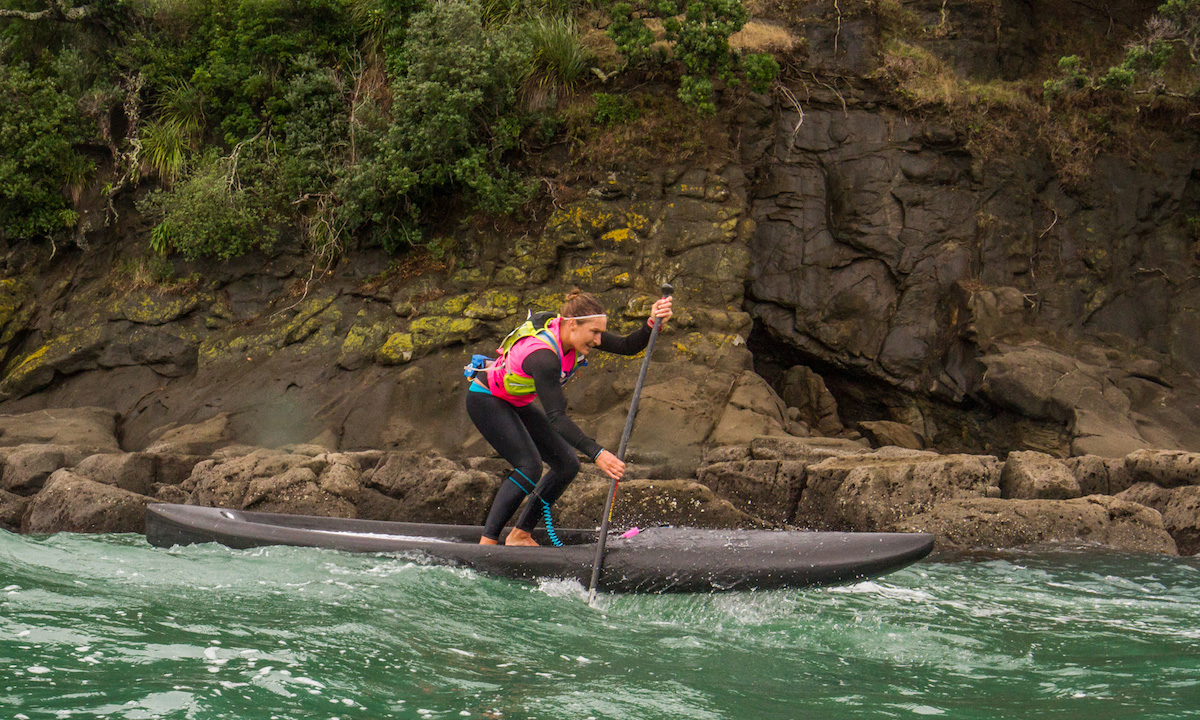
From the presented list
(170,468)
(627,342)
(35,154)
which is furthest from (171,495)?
(35,154)

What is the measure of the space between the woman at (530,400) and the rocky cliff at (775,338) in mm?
2182

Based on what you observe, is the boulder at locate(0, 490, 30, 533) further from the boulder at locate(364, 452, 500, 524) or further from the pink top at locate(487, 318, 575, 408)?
the pink top at locate(487, 318, 575, 408)

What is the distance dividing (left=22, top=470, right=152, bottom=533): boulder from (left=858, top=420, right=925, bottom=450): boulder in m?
7.98

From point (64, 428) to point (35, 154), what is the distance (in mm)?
3820

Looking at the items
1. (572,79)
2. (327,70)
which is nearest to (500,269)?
(572,79)

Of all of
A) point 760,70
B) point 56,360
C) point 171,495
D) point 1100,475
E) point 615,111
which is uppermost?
point 760,70

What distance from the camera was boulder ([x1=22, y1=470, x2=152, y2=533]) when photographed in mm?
7938

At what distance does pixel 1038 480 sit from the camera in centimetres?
805

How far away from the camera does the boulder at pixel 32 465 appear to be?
A: 8.75 meters

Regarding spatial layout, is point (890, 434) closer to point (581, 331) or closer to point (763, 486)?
point (763, 486)

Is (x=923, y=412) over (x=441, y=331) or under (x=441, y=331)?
under

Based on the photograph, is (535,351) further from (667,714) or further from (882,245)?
(882,245)

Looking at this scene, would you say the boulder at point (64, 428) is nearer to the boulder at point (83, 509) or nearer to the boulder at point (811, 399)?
the boulder at point (83, 509)

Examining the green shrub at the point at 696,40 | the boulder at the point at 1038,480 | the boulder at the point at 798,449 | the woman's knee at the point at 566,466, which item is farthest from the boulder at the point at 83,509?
the boulder at the point at 1038,480
